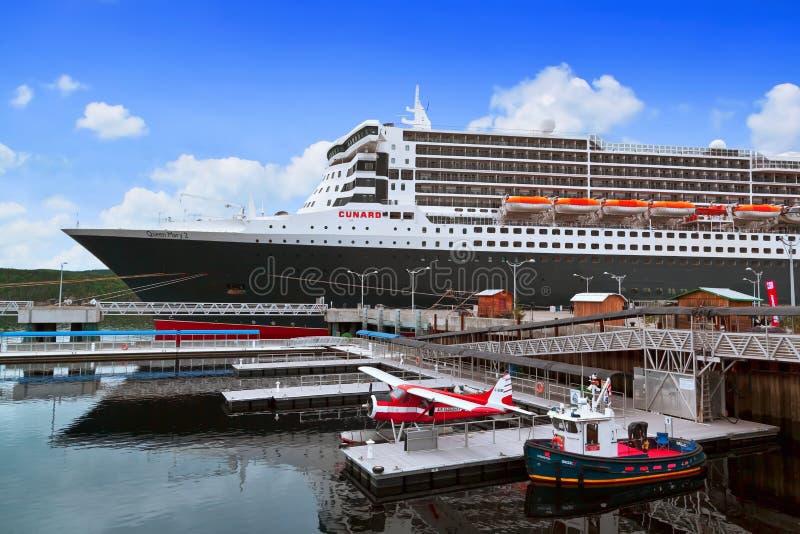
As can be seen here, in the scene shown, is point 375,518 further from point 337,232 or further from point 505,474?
point 337,232

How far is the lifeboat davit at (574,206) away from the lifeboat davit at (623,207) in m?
1.52

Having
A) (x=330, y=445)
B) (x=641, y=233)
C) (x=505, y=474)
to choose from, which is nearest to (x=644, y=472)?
(x=505, y=474)

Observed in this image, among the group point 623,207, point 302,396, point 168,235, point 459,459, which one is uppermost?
point 623,207

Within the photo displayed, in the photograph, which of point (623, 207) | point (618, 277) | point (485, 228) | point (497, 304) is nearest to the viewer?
point (497, 304)

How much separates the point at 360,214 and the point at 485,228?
12.6 meters

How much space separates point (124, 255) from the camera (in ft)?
154

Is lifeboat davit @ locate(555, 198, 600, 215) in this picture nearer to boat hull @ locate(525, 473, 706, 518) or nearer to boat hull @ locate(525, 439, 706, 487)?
boat hull @ locate(525, 473, 706, 518)

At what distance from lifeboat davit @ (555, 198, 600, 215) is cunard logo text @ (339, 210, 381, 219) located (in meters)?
18.6

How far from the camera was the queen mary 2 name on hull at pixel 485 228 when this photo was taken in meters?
48.0

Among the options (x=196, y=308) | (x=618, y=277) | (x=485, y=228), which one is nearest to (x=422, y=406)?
(x=485, y=228)

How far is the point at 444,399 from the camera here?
19.6 meters

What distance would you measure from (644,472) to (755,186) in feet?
202

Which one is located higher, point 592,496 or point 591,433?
point 591,433

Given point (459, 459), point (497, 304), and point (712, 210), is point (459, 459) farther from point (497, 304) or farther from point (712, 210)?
point (712, 210)
